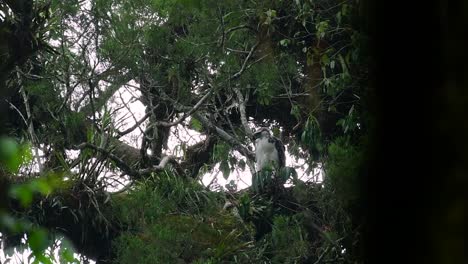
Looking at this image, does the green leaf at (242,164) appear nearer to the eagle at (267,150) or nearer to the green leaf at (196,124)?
the eagle at (267,150)

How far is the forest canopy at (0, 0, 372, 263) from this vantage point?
6.05 metres

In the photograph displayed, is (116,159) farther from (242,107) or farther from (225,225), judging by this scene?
(242,107)

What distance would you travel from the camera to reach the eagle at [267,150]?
7.59 m

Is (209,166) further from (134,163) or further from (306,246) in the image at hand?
(306,246)

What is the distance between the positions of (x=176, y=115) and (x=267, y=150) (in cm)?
89

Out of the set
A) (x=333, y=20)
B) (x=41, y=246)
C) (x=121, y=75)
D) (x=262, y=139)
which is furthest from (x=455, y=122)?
(x=262, y=139)

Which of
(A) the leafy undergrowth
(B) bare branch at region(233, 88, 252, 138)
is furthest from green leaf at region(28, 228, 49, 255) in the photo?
(B) bare branch at region(233, 88, 252, 138)

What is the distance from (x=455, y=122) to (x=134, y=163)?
20.9 feet

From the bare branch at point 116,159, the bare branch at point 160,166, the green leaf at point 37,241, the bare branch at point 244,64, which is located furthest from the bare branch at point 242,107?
the green leaf at point 37,241

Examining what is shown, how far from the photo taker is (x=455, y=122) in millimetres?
1199

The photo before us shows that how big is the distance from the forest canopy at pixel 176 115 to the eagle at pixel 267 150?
9cm

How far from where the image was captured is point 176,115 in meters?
7.56

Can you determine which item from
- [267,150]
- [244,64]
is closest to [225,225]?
[244,64]

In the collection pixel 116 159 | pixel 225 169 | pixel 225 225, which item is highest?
pixel 225 169
